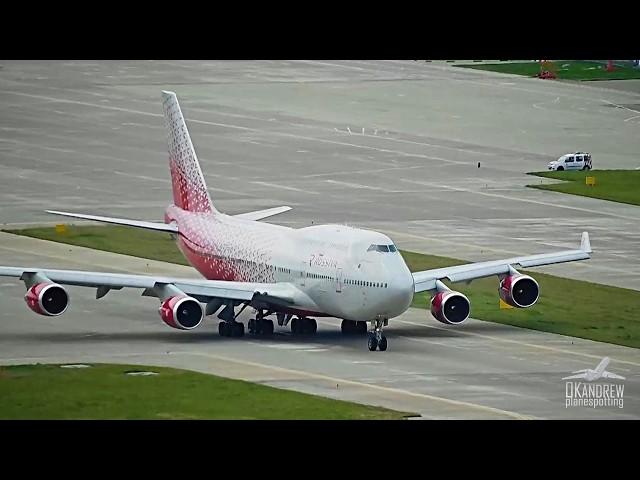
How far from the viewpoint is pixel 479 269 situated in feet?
265

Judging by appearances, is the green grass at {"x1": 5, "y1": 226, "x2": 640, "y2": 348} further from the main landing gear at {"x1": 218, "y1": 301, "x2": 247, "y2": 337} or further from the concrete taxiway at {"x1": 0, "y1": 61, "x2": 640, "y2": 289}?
the main landing gear at {"x1": 218, "y1": 301, "x2": 247, "y2": 337}

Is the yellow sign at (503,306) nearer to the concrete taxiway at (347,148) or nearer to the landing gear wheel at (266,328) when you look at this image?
the concrete taxiway at (347,148)

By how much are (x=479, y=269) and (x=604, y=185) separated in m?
50.6

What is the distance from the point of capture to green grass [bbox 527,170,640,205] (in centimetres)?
12469

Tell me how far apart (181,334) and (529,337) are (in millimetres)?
14718

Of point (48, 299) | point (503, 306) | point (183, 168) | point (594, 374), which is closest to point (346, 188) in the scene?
point (183, 168)

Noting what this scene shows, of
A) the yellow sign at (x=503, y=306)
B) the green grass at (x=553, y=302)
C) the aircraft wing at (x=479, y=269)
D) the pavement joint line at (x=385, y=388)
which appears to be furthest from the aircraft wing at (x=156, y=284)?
the yellow sign at (x=503, y=306)

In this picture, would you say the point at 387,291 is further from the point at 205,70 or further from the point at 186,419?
the point at 205,70

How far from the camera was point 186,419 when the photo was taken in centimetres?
6053

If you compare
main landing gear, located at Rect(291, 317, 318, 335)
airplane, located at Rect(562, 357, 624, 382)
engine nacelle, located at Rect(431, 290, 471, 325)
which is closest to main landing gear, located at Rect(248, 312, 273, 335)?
main landing gear, located at Rect(291, 317, 318, 335)

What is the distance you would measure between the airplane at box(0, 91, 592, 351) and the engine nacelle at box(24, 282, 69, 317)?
0.04 m

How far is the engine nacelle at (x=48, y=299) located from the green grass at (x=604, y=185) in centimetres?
5588

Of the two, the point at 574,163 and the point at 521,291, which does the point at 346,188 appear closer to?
the point at 574,163
